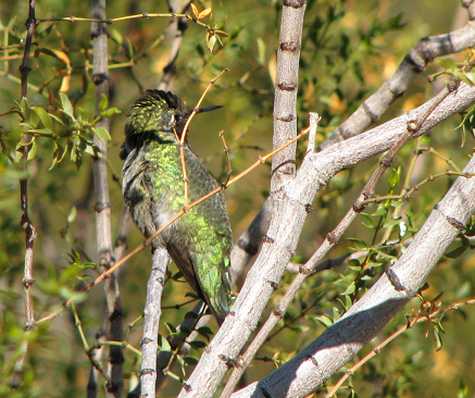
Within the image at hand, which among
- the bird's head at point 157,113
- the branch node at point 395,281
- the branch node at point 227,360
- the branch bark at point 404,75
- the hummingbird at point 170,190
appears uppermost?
the bird's head at point 157,113

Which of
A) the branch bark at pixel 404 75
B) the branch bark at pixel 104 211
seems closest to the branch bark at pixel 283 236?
the branch bark at pixel 404 75

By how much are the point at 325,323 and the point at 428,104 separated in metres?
0.75

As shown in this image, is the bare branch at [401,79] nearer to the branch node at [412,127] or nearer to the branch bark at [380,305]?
the branch bark at [380,305]

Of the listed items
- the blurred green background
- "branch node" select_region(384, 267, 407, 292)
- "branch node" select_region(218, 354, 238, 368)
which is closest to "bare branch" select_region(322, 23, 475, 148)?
the blurred green background

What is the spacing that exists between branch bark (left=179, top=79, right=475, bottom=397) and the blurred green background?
0.36 meters

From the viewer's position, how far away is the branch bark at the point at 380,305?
6.81ft

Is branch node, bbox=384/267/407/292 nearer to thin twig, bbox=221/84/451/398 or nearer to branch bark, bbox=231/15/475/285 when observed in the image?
thin twig, bbox=221/84/451/398

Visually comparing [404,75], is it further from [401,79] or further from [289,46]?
[289,46]

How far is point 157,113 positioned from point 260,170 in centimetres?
174

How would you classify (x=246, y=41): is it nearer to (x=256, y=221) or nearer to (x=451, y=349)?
(x=256, y=221)

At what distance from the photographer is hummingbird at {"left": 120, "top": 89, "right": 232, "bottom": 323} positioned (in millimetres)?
3615

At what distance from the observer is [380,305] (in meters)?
2.12

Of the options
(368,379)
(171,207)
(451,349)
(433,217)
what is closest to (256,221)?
(171,207)

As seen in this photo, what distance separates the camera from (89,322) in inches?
132
